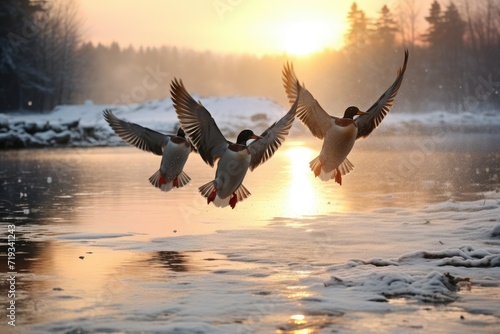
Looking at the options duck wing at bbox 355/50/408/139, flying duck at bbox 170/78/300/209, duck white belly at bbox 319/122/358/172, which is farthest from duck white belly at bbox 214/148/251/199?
duck wing at bbox 355/50/408/139

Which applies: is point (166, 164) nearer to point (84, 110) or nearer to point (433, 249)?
point (433, 249)

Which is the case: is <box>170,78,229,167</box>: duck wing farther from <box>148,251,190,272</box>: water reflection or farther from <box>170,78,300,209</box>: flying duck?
<box>148,251,190,272</box>: water reflection

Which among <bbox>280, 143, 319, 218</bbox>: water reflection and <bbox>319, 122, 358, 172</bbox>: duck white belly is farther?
<bbox>280, 143, 319, 218</bbox>: water reflection

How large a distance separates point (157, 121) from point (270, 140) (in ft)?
158

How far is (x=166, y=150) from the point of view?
12539mm

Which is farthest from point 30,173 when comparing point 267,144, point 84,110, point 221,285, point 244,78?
point 244,78

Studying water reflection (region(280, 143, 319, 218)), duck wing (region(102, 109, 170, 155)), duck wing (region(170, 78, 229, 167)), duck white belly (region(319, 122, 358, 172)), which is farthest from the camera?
water reflection (region(280, 143, 319, 218))

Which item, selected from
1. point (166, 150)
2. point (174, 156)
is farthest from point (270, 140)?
point (166, 150)

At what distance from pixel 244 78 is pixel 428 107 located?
88.1 meters

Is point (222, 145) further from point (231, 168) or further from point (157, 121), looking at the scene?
point (157, 121)

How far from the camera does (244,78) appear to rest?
170875 mm

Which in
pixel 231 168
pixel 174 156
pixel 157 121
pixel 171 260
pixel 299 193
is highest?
pixel 157 121

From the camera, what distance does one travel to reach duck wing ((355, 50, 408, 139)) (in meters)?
11.4

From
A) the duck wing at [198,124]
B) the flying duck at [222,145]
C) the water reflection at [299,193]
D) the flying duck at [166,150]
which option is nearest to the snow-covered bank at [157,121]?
the water reflection at [299,193]
